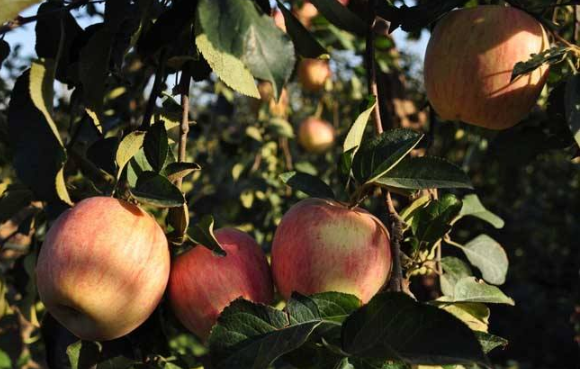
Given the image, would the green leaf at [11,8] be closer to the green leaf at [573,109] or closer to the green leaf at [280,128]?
the green leaf at [573,109]

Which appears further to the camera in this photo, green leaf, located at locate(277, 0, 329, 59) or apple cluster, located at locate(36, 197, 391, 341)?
green leaf, located at locate(277, 0, 329, 59)

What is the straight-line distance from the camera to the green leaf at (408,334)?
0.57m

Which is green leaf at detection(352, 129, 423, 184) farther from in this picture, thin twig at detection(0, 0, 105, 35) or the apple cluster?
thin twig at detection(0, 0, 105, 35)

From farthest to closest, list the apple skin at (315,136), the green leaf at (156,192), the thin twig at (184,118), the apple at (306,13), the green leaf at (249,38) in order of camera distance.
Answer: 1. the apple skin at (315,136)
2. the apple at (306,13)
3. the thin twig at (184,118)
4. the green leaf at (156,192)
5. the green leaf at (249,38)

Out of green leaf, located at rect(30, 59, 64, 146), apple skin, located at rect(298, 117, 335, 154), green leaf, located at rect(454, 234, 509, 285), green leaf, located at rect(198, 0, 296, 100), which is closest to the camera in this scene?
green leaf, located at rect(198, 0, 296, 100)

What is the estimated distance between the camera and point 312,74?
2492mm

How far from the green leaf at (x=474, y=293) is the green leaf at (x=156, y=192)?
1.12 feet

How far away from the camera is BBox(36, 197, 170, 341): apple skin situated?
2.59ft

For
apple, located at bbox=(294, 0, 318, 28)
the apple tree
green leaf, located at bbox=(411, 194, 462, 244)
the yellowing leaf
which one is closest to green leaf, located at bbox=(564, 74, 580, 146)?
the apple tree

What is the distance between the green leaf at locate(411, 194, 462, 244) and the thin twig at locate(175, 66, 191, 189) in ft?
1.03

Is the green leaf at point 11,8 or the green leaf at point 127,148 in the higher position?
the green leaf at point 11,8

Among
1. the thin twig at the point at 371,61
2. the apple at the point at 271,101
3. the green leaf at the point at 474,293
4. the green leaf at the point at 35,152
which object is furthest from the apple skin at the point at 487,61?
the apple at the point at 271,101

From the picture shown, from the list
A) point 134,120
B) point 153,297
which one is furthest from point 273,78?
point 134,120

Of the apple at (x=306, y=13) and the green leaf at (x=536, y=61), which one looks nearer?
the green leaf at (x=536, y=61)
